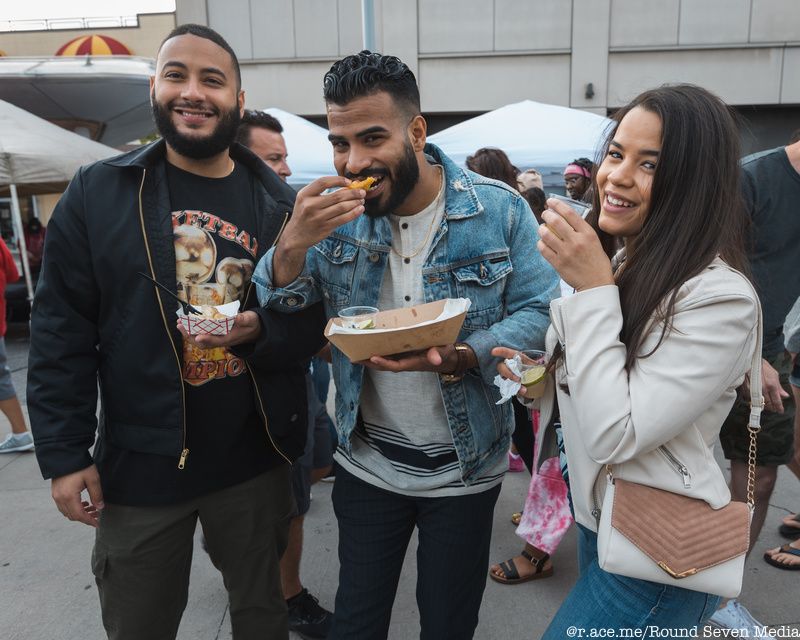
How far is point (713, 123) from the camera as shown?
1.45 metres

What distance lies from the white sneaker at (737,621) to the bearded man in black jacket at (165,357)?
6.90 ft

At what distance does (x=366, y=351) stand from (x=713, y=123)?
3.37 ft

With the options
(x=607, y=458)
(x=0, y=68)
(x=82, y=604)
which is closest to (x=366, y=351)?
(x=607, y=458)

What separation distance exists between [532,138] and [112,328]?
23.5 ft

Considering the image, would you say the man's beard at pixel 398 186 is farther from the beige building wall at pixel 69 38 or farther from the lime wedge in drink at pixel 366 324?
the beige building wall at pixel 69 38

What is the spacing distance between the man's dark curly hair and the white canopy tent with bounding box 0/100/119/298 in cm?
797

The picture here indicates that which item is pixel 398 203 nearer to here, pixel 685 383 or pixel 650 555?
pixel 685 383

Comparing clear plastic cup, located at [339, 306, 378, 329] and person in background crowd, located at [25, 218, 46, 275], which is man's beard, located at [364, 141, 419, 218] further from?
person in background crowd, located at [25, 218, 46, 275]

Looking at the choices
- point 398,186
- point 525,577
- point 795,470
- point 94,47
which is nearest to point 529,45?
point 94,47

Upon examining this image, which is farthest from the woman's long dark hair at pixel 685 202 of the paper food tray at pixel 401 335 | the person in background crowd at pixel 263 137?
the person in background crowd at pixel 263 137

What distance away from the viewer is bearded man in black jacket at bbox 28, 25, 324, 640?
1870mm

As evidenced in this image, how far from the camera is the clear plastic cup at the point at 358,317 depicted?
1712 mm

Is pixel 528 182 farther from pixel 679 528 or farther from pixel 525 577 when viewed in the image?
pixel 679 528

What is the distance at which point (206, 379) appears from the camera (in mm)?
2018
